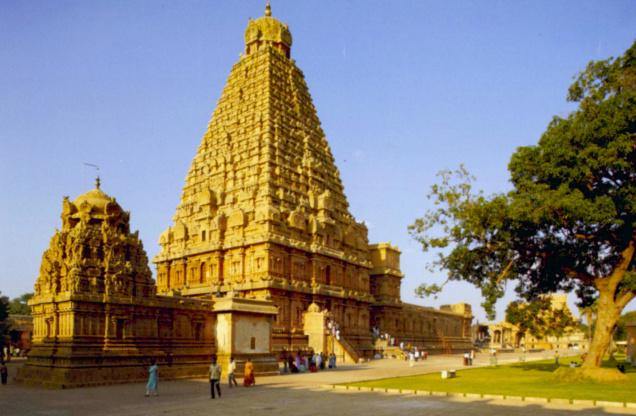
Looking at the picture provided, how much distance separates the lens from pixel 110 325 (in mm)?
31781

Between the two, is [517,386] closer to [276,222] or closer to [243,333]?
[243,333]

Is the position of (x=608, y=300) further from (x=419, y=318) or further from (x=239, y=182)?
(x=419, y=318)

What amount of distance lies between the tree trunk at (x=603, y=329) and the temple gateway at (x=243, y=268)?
18758 millimetres

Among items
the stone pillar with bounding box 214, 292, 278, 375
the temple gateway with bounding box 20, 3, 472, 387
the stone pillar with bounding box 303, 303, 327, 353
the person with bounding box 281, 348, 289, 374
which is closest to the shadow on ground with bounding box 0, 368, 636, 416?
the temple gateway with bounding box 20, 3, 472, 387

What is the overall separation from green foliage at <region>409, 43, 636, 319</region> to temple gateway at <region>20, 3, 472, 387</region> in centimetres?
1402

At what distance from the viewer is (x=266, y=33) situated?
7381 cm

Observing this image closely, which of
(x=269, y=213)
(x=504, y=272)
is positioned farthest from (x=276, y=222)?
(x=504, y=272)

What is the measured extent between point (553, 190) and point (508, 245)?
397 centimetres

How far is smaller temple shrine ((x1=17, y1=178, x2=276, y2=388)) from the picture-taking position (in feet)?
99.9

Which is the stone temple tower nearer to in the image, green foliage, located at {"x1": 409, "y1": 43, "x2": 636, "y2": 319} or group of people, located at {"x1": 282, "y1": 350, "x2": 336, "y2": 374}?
group of people, located at {"x1": 282, "y1": 350, "x2": 336, "y2": 374}

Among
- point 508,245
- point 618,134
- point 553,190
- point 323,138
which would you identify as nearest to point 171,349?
point 508,245

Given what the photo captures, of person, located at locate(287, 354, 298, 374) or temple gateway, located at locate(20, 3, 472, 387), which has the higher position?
temple gateway, located at locate(20, 3, 472, 387)

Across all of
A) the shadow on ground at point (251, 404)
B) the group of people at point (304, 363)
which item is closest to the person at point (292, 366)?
the group of people at point (304, 363)

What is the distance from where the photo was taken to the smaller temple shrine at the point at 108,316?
30438mm
